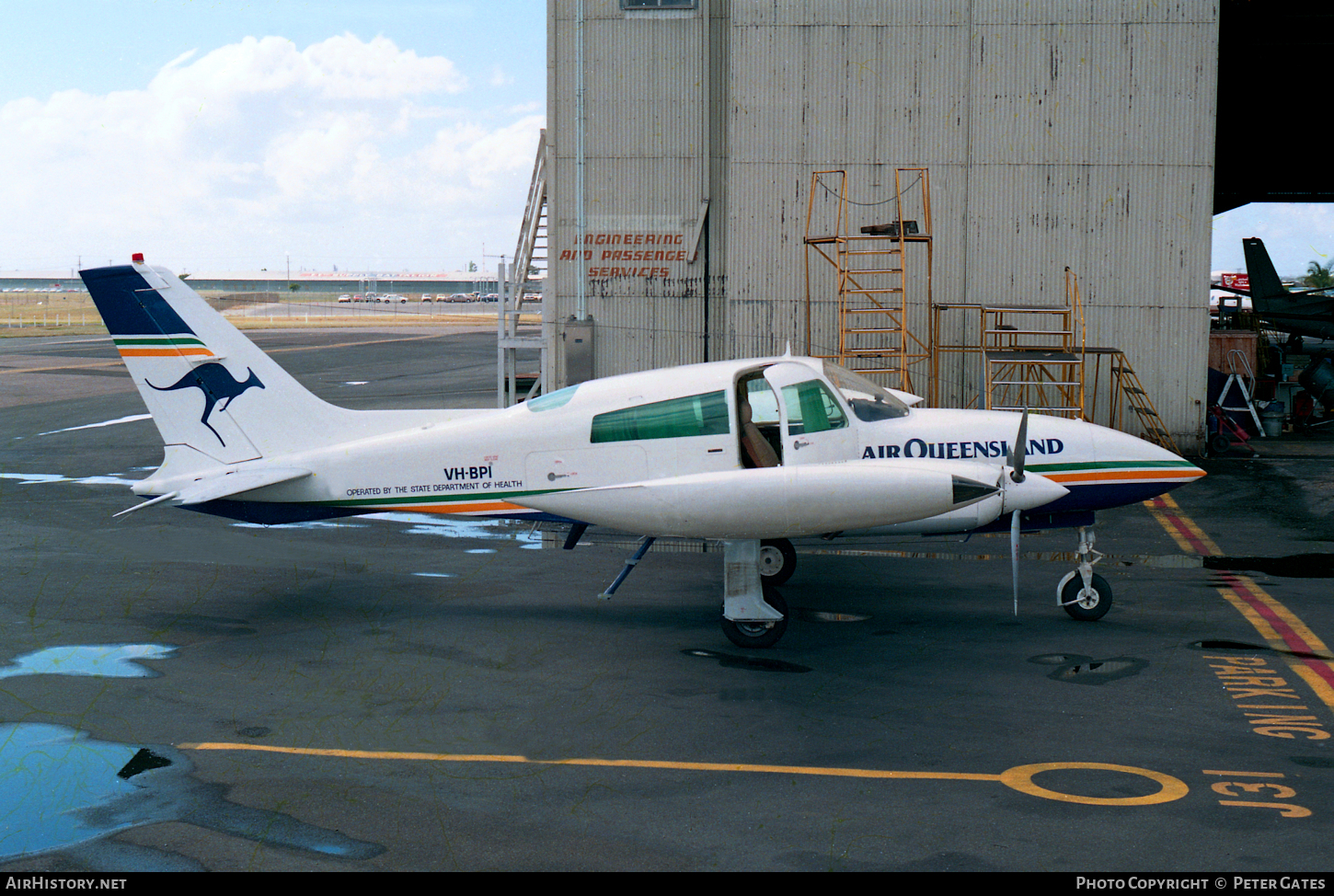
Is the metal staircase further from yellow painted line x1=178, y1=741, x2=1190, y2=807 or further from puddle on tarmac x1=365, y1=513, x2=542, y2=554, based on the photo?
yellow painted line x1=178, y1=741, x2=1190, y2=807

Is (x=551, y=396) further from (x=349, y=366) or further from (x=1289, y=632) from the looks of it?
(x=349, y=366)

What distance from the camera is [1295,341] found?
41.9 metres

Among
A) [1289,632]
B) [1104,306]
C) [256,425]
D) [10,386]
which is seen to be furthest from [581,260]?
[10,386]

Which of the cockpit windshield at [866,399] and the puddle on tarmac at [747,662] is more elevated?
the cockpit windshield at [866,399]

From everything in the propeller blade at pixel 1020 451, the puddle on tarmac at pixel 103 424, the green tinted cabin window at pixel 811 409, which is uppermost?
the green tinted cabin window at pixel 811 409

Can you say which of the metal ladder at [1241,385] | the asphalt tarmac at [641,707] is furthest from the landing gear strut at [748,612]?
the metal ladder at [1241,385]

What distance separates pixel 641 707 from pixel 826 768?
1856mm

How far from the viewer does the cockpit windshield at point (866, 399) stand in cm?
1191

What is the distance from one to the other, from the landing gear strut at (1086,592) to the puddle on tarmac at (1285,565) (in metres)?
3.27

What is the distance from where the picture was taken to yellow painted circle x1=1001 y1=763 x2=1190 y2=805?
744 cm

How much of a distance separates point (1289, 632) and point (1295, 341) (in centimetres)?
3555

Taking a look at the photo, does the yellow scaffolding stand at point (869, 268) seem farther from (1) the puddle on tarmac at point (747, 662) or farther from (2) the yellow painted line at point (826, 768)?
(2) the yellow painted line at point (826, 768)

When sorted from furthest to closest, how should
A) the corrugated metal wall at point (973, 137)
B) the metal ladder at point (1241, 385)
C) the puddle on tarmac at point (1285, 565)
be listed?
the metal ladder at point (1241, 385) < the corrugated metal wall at point (973, 137) < the puddle on tarmac at point (1285, 565)

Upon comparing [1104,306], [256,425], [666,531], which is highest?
[1104,306]
